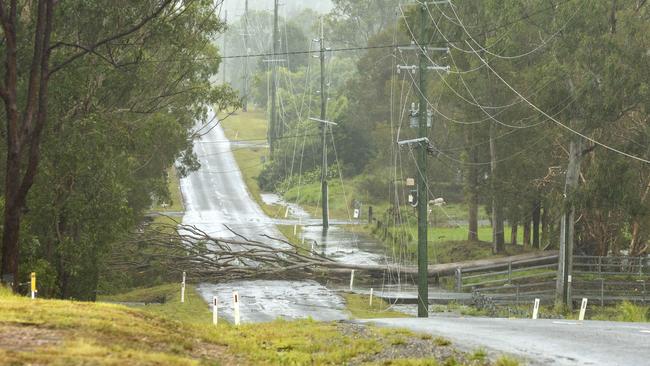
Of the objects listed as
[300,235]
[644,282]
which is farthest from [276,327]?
[300,235]

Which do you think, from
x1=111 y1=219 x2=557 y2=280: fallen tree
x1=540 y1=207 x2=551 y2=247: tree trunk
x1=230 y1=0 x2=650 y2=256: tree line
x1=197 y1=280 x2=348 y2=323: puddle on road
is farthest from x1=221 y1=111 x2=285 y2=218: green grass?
x1=197 y1=280 x2=348 y2=323: puddle on road

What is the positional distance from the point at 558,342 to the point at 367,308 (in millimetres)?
19303

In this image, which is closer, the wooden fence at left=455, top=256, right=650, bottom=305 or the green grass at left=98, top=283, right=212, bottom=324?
the green grass at left=98, top=283, right=212, bottom=324

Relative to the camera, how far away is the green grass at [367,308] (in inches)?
1205

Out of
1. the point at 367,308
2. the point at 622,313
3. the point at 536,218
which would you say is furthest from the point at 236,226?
the point at 622,313

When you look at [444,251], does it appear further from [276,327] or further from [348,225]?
[276,327]

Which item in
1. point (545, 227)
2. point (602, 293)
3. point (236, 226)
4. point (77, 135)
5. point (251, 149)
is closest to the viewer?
point (77, 135)

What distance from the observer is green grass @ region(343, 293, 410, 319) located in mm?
30609

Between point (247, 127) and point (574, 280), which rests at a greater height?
point (247, 127)

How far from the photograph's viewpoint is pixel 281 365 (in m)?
12.0

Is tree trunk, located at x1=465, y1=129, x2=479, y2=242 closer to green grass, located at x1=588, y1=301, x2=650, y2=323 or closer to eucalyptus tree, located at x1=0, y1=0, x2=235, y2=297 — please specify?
green grass, located at x1=588, y1=301, x2=650, y2=323

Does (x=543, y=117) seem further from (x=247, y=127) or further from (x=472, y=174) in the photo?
(x=247, y=127)

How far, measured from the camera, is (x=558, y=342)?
1375cm

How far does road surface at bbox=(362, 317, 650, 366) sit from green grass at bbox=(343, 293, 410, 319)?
42.9 ft
